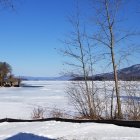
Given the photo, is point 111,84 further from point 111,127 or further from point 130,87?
point 111,127

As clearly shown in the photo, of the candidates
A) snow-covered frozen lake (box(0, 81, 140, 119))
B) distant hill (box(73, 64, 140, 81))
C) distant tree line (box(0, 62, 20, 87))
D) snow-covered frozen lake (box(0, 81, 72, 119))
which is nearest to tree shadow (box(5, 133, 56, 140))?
snow-covered frozen lake (box(0, 81, 140, 119))

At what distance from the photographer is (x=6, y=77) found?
10938cm

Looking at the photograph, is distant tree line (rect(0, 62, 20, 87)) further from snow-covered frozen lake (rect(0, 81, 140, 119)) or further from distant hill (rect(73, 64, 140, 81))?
distant hill (rect(73, 64, 140, 81))

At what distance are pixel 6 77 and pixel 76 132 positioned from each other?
103 meters

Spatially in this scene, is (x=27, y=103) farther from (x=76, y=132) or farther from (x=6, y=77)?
(x=6, y=77)

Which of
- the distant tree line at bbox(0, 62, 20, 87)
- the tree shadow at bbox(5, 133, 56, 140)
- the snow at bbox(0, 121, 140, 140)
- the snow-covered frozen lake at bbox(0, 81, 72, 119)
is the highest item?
the distant tree line at bbox(0, 62, 20, 87)

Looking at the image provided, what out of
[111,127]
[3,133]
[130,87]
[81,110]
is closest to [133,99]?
[130,87]

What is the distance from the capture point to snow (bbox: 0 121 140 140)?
7.67 m

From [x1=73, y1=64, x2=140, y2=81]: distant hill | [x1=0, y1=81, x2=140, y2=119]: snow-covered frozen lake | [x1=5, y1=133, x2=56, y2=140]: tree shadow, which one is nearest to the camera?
[x1=5, y1=133, x2=56, y2=140]: tree shadow

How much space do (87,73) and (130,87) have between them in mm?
3026

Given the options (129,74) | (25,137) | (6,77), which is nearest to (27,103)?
(129,74)

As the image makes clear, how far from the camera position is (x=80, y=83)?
1631 cm

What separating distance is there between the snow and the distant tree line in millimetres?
94699

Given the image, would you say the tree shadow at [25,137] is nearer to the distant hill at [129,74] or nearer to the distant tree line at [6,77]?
the distant hill at [129,74]
